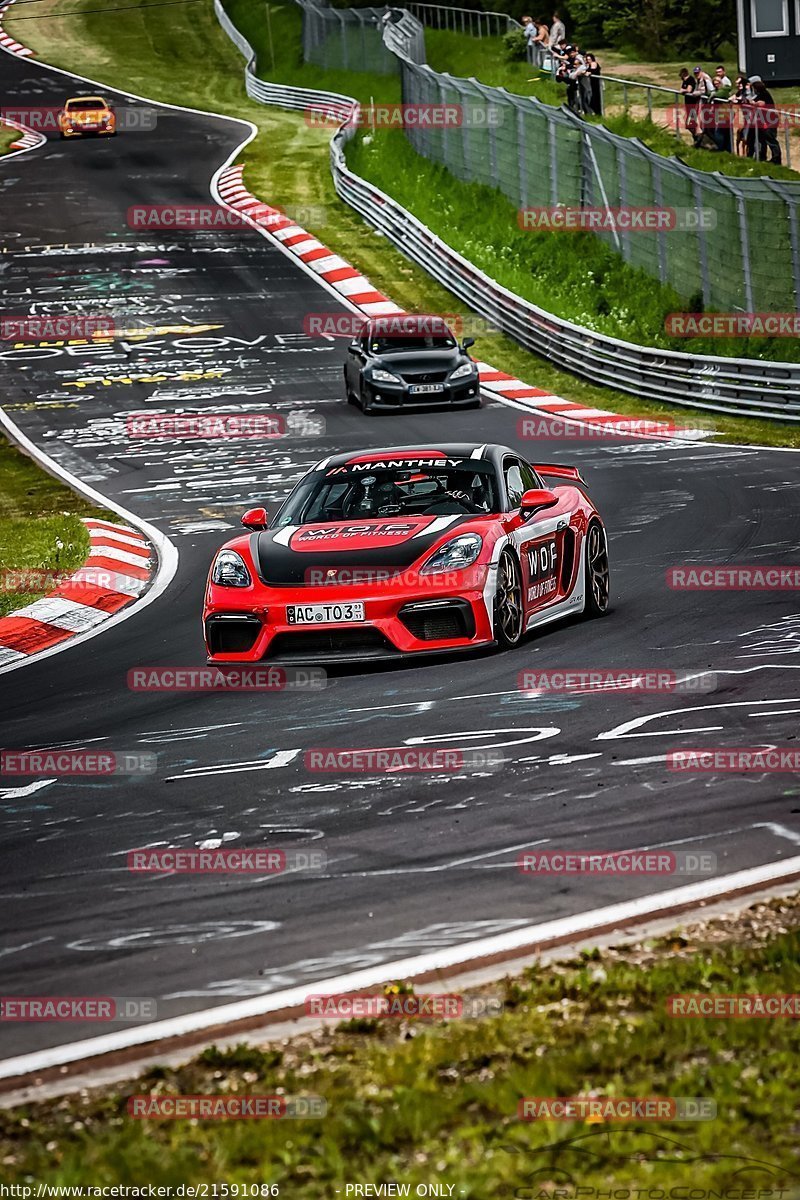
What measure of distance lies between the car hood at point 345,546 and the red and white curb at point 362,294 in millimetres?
11470

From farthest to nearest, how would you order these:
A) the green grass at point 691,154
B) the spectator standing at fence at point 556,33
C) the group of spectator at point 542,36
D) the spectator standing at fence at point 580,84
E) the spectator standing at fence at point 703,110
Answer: the group of spectator at point 542,36
the spectator standing at fence at point 556,33
the spectator standing at fence at point 580,84
the spectator standing at fence at point 703,110
the green grass at point 691,154

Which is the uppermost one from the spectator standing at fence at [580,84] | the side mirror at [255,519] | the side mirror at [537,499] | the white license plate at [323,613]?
the spectator standing at fence at [580,84]

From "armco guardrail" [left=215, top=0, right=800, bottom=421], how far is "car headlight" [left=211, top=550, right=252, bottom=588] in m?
12.6

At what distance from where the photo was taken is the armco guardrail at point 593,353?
878 inches

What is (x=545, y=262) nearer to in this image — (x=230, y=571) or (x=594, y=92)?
(x=594, y=92)

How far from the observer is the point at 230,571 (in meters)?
10.5

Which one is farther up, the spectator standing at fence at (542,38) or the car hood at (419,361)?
the spectator standing at fence at (542,38)

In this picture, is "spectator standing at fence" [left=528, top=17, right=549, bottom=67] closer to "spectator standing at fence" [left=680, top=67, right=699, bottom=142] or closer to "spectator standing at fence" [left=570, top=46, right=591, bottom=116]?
"spectator standing at fence" [left=570, top=46, right=591, bottom=116]

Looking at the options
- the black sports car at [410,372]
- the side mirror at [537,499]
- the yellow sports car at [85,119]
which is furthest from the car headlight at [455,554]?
the yellow sports car at [85,119]

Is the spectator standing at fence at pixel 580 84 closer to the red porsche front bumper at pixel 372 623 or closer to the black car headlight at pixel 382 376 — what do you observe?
the black car headlight at pixel 382 376

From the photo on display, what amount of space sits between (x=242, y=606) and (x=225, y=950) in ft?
15.4

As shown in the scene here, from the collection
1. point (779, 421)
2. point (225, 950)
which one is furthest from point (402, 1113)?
point (779, 421)

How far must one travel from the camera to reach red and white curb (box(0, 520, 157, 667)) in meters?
12.5

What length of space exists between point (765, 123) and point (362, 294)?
825 centimetres
